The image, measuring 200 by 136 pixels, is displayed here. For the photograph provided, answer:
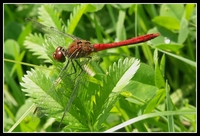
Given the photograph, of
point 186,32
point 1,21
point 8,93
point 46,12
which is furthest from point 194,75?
point 1,21

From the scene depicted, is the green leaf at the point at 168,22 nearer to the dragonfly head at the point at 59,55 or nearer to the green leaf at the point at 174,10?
the green leaf at the point at 174,10

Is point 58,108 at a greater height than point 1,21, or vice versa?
point 1,21

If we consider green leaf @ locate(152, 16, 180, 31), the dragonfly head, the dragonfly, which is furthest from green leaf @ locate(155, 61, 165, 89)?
green leaf @ locate(152, 16, 180, 31)

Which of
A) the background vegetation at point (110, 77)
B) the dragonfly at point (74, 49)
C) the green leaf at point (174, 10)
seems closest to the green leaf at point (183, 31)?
the background vegetation at point (110, 77)

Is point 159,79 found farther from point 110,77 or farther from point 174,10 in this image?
point 174,10

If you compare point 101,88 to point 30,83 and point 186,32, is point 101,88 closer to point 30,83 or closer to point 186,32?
point 30,83

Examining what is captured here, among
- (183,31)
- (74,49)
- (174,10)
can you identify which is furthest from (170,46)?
(74,49)

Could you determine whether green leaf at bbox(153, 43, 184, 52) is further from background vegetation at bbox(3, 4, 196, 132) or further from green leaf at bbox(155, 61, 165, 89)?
green leaf at bbox(155, 61, 165, 89)

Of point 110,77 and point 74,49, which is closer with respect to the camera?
point 110,77
